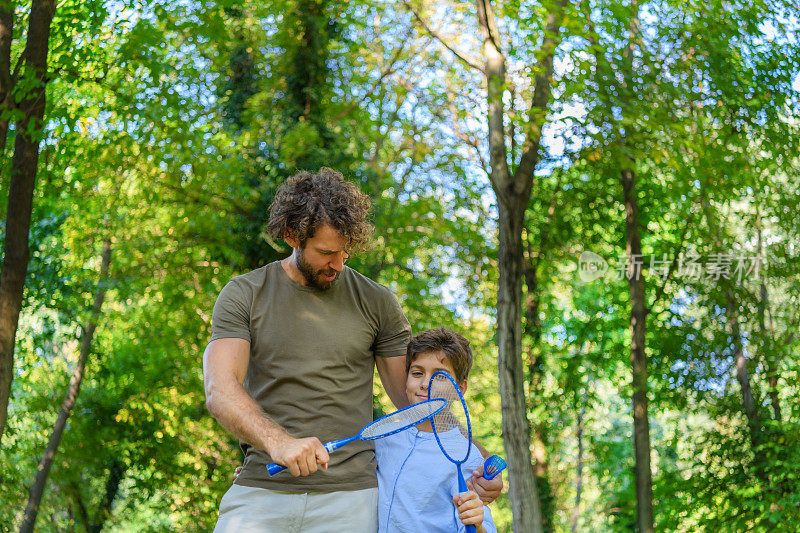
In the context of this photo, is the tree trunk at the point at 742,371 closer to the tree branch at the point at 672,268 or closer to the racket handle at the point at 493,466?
the tree branch at the point at 672,268

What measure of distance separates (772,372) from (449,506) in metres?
10.6

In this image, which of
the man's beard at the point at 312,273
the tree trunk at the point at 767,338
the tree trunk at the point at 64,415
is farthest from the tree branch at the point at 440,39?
the tree trunk at the point at 64,415

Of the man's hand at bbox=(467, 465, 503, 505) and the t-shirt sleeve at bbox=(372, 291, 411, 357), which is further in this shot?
the t-shirt sleeve at bbox=(372, 291, 411, 357)

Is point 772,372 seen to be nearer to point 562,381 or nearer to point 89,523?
point 562,381

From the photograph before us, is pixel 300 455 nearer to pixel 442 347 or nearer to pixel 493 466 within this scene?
pixel 493 466

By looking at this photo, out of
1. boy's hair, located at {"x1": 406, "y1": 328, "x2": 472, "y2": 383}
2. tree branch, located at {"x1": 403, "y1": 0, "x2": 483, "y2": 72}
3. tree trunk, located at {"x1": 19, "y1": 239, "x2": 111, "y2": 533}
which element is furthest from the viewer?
tree trunk, located at {"x1": 19, "y1": 239, "x2": 111, "y2": 533}

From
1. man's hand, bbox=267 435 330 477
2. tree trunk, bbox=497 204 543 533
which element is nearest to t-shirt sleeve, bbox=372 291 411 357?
man's hand, bbox=267 435 330 477

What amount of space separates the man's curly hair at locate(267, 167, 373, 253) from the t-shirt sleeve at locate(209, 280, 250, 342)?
0.31 meters

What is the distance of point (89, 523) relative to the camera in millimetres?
18156

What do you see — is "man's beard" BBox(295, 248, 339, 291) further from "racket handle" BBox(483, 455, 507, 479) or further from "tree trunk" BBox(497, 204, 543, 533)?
"tree trunk" BBox(497, 204, 543, 533)

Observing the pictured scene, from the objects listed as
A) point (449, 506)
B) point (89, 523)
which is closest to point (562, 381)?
point (89, 523)

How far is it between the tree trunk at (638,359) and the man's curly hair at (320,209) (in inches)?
378

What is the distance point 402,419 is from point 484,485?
382mm

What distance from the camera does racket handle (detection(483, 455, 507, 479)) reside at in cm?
315
